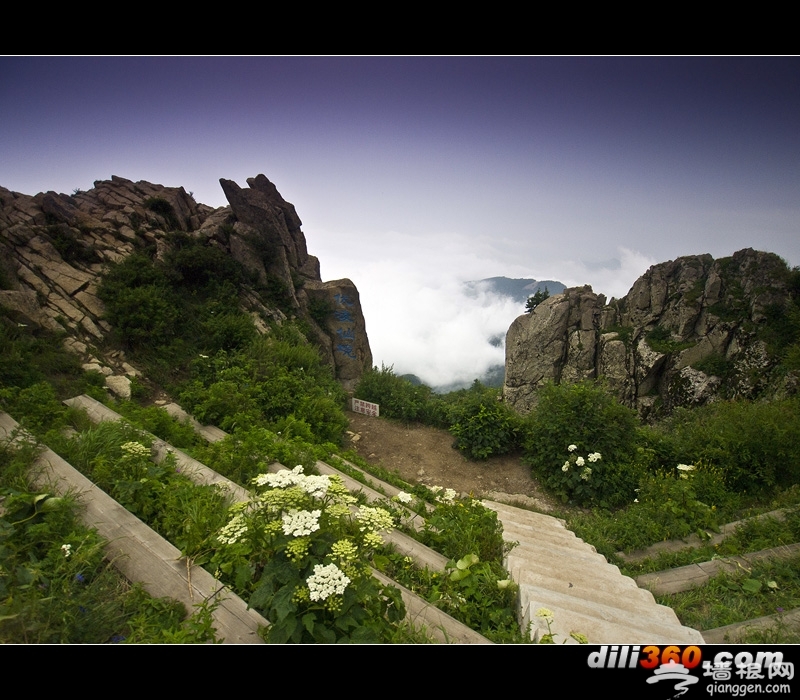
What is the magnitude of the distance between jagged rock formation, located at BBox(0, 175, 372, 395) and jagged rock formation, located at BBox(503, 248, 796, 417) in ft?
40.8

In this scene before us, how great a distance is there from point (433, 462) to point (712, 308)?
22.8 metres

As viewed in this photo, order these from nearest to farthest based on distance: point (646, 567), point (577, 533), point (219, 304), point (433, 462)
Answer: point (646, 567) < point (577, 533) < point (433, 462) < point (219, 304)

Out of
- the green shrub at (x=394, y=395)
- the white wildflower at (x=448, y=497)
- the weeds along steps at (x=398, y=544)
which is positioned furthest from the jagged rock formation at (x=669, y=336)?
the weeds along steps at (x=398, y=544)

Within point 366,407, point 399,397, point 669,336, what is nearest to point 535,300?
point 669,336

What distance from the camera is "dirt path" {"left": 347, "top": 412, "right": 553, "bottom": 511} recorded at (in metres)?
7.43

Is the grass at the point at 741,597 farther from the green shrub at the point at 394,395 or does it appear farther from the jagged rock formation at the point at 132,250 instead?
the jagged rock formation at the point at 132,250

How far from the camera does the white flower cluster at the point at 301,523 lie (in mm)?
1743

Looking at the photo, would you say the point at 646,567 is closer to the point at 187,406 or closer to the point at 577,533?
the point at 577,533

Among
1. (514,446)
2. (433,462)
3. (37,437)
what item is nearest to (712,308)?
(514,446)

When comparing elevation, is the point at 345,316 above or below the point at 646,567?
above

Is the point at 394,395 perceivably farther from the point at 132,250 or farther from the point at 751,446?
the point at 132,250

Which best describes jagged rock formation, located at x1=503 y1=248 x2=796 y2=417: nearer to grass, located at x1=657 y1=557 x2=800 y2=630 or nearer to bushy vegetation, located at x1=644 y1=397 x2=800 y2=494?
bushy vegetation, located at x1=644 y1=397 x2=800 y2=494

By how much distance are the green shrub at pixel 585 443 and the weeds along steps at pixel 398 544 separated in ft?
12.0

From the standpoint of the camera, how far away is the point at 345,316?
1525 centimetres
